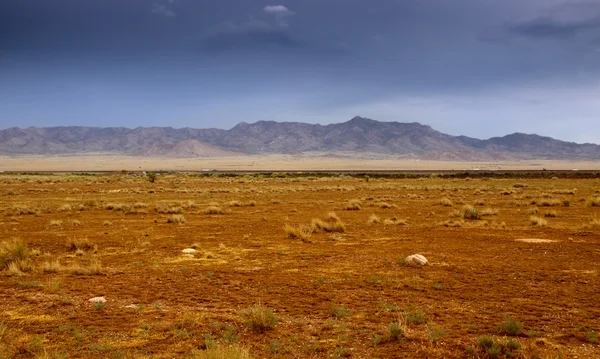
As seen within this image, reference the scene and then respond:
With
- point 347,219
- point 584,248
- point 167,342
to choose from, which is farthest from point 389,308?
point 347,219

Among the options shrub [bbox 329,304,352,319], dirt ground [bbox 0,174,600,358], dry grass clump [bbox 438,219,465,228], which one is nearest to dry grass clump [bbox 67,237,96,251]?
dirt ground [bbox 0,174,600,358]

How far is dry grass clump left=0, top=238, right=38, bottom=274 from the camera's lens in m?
14.2

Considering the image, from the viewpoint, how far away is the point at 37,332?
8.95m

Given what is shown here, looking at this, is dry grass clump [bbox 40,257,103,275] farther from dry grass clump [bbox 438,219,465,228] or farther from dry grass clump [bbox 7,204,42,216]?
dry grass clump [bbox 7,204,42,216]

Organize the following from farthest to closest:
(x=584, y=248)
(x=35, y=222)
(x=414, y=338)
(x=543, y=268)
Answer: (x=35, y=222)
(x=584, y=248)
(x=543, y=268)
(x=414, y=338)

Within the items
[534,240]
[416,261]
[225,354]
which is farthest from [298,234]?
[225,354]

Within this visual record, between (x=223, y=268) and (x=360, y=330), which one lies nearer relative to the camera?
(x=360, y=330)

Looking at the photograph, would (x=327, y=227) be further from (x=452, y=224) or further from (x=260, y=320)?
(x=260, y=320)

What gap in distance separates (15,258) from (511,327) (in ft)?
46.2

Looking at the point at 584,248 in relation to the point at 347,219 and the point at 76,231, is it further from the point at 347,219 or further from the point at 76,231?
the point at 76,231

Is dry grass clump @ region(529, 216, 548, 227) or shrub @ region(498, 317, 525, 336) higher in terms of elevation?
dry grass clump @ region(529, 216, 548, 227)

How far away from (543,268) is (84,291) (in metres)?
12.9

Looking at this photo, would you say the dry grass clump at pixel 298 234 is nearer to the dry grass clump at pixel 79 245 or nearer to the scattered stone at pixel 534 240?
the dry grass clump at pixel 79 245

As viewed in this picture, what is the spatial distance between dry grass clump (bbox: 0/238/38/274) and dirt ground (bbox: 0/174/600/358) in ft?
0.47
